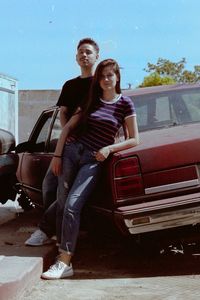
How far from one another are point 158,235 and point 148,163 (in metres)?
0.71

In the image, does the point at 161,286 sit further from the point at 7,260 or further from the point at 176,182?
the point at 7,260

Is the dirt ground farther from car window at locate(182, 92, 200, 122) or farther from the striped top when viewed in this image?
car window at locate(182, 92, 200, 122)

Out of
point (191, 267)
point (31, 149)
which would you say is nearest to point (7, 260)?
point (191, 267)

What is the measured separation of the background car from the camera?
22.9 ft

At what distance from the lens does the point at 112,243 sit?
625 cm

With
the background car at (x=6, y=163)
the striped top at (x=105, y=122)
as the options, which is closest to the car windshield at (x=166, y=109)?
the striped top at (x=105, y=122)

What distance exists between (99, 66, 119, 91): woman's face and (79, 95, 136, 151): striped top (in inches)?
5.1

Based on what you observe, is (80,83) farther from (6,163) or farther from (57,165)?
(6,163)

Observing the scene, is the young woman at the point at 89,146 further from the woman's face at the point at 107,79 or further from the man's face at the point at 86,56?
the man's face at the point at 86,56

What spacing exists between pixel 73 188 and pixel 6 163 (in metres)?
2.51

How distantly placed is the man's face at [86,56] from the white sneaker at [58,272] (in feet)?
5.66

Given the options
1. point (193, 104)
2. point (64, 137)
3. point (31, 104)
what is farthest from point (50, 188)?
point (31, 104)

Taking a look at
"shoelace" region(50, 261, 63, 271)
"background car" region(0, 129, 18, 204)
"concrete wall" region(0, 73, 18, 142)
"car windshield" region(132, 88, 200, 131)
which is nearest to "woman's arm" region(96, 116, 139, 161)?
"car windshield" region(132, 88, 200, 131)

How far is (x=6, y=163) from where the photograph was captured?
7.06 meters
